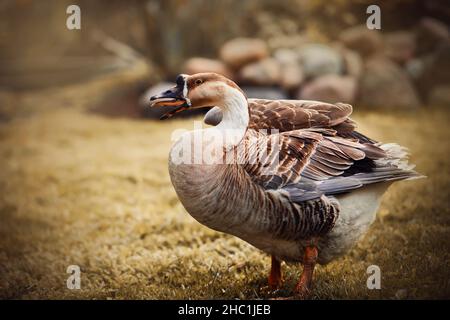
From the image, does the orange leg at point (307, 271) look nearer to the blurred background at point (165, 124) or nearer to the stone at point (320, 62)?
the blurred background at point (165, 124)

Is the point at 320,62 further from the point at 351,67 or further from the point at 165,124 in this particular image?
the point at 165,124

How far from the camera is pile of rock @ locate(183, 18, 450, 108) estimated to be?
796cm

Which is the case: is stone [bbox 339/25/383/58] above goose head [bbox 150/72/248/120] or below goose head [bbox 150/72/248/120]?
above

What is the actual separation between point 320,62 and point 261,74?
1213 millimetres

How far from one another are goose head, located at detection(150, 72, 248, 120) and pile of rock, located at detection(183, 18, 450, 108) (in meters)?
5.48

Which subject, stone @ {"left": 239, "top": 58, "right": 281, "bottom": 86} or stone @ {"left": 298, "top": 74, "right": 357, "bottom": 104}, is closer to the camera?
stone @ {"left": 298, "top": 74, "right": 357, "bottom": 104}

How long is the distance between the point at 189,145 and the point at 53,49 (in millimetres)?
10890

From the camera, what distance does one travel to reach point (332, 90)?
310 inches

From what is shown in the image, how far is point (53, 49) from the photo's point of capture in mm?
12141

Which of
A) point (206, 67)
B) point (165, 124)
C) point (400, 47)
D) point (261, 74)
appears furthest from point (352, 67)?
point (165, 124)

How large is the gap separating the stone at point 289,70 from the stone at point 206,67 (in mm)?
966

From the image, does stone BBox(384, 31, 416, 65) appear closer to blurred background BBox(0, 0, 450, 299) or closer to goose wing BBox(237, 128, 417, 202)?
blurred background BBox(0, 0, 450, 299)

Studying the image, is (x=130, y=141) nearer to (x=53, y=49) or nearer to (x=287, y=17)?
(x=287, y=17)

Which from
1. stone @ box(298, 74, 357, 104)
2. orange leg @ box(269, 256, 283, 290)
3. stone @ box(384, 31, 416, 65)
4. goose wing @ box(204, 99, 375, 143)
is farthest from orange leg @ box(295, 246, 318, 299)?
stone @ box(384, 31, 416, 65)
